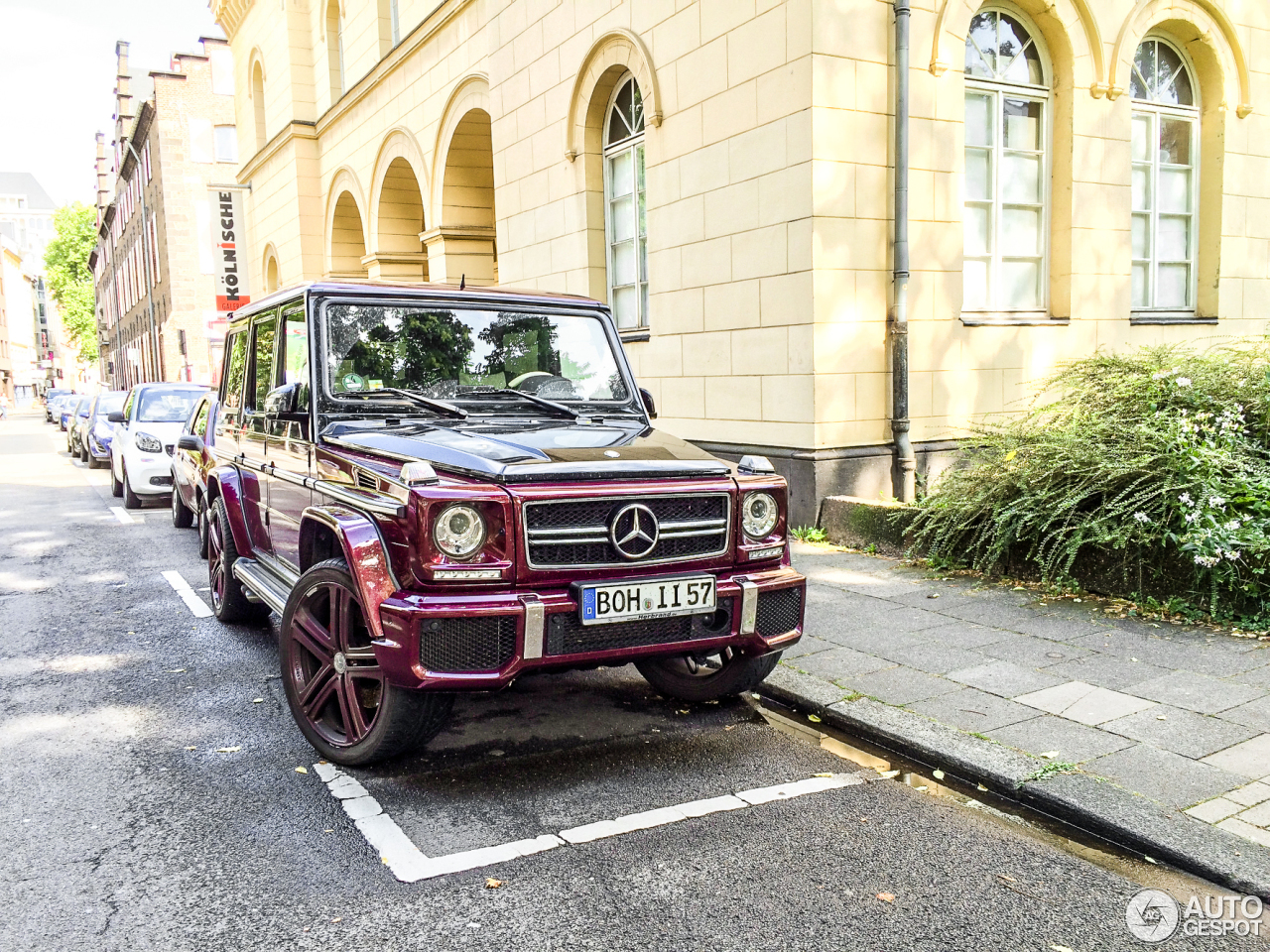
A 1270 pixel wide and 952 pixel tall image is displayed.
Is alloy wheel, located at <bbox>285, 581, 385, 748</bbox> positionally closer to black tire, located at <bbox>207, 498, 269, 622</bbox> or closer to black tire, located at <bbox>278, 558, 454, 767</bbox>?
black tire, located at <bbox>278, 558, 454, 767</bbox>

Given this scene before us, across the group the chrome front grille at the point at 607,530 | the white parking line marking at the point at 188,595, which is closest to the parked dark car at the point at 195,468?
the white parking line marking at the point at 188,595

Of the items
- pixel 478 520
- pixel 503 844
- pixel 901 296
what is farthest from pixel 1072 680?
pixel 901 296

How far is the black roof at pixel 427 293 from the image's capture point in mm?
5074

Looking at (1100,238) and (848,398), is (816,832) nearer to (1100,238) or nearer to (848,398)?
(848,398)

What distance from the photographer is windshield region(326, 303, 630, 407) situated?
16.2ft

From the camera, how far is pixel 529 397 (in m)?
5.06

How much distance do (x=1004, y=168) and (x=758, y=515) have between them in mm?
7040

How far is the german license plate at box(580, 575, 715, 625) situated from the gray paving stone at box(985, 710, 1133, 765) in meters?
1.44

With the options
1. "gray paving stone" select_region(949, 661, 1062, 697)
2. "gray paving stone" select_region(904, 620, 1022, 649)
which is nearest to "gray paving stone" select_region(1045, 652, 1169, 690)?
"gray paving stone" select_region(949, 661, 1062, 697)

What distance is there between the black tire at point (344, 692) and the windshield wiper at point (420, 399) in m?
0.98

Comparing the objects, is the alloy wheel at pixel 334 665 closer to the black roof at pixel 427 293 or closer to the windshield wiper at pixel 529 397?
the windshield wiper at pixel 529 397

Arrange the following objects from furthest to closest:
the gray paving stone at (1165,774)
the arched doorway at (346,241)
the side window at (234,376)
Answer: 1. the arched doorway at (346,241)
2. the side window at (234,376)
3. the gray paving stone at (1165,774)

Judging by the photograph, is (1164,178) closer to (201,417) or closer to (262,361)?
(262,361)

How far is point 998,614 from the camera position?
6.25 metres
